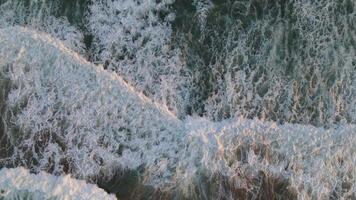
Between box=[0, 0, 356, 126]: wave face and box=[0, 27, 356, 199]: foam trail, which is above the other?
box=[0, 0, 356, 126]: wave face

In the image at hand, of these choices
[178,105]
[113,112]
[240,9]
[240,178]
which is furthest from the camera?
[240,9]

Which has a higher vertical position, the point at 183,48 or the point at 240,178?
the point at 183,48

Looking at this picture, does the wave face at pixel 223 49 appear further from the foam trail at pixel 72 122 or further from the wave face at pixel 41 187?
the wave face at pixel 41 187

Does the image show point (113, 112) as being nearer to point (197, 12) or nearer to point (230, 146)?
point (230, 146)

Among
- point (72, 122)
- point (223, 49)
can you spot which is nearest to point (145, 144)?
point (72, 122)

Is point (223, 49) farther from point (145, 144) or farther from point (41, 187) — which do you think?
point (41, 187)

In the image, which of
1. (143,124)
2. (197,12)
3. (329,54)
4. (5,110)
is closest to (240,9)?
(197,12)

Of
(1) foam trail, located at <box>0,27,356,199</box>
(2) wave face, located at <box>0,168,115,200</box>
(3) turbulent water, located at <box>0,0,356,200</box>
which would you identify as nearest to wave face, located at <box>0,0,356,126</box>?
(3) turbulent water, located at <box>0,0,356,200</box>

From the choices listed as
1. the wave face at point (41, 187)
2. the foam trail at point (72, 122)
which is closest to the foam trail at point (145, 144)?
the foam trail at point (72, 122)

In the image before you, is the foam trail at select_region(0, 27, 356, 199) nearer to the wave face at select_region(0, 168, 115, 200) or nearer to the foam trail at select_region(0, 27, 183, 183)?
the foam trail at select_region(0, 27, 183, 183)
